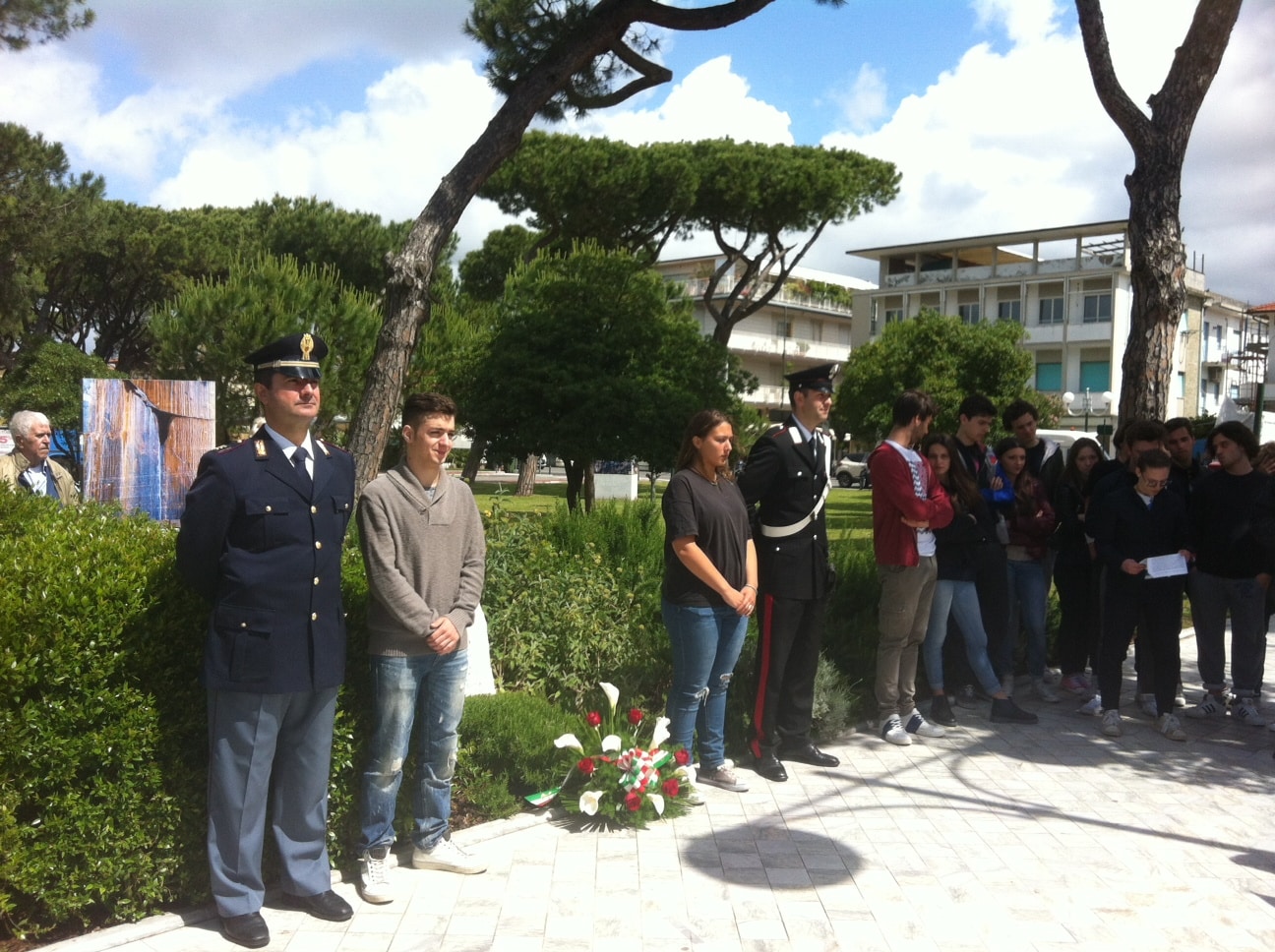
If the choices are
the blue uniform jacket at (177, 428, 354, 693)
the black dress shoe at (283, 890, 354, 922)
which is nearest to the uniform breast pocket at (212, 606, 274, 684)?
the blue uniform jacket at (177, 428, 354, 693)

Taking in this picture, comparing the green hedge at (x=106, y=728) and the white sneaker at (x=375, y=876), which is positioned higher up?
the green hedge at (x=106, y=728)

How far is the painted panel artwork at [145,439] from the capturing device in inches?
437

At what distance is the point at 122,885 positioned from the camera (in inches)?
149

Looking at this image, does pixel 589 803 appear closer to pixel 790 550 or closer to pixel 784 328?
pixel 790 550

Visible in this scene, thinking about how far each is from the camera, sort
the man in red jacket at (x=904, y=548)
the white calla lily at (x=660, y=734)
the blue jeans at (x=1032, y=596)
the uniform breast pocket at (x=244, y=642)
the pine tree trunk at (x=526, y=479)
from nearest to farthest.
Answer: the uniform breast pocket at (x=244, y=642) < the white calla lily at (x=660, y=734) < the man in red jacket at (x=904, y=548) < the blue jeans at (x=1032, y=596) < the pine tree trunk at (x=526, y=479)

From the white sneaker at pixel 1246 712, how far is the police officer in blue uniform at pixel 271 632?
586 cm

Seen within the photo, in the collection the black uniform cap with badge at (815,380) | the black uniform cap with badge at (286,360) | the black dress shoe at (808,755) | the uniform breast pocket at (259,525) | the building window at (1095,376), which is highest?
the building window at (1095,376)

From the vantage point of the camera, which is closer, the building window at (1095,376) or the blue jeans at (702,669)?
the blue jeans at (702,669)

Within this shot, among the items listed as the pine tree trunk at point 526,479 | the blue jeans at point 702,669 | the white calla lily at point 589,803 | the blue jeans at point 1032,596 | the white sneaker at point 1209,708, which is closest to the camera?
the white calla lily at point 589,803

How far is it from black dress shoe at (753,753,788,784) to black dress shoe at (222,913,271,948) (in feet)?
9.26

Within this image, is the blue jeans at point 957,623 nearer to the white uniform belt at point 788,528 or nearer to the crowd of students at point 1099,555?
the crowd of students at point 1099,555

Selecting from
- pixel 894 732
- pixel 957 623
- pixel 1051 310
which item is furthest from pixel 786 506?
pixel 1051 310

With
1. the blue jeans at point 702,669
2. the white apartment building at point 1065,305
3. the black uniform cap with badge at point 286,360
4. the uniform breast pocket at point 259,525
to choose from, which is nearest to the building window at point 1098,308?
the white apartment building at point 1065,305

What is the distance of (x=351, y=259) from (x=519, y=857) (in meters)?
28.1
